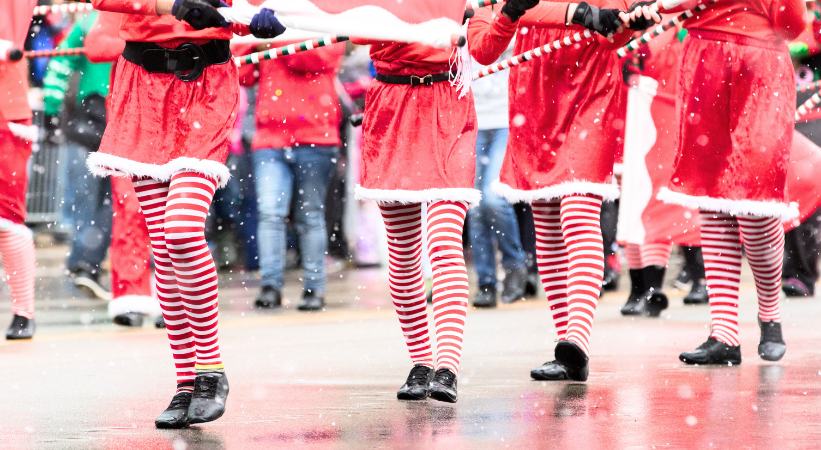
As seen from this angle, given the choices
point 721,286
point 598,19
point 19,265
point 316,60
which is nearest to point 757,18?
point 598,19

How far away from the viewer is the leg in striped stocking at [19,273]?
9.23 metres

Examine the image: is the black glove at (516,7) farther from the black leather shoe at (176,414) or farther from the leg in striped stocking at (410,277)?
the black leather shoe at (176,414)

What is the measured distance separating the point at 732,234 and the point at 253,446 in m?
3.26

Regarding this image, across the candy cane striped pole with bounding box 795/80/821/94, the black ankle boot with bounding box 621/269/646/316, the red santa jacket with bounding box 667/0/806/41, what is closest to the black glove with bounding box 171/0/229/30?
the red santa jacket with bounding box 667/0/806/41

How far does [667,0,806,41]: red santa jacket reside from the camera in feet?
24.4

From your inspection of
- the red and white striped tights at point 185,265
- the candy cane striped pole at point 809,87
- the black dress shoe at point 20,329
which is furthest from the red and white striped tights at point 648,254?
the red and white striped tights at point 185,265

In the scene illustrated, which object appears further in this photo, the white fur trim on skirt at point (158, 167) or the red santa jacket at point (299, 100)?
the red santa jacket at point (299, 100)

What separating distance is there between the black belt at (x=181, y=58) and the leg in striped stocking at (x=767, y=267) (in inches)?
116

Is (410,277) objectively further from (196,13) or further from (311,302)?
(311,302)

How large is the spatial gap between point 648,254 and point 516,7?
4.62m

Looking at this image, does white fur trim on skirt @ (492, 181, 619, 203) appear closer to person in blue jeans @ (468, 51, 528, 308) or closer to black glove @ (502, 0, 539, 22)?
black glove @ (502, 0, 539, 22)

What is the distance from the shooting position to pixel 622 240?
1080cm

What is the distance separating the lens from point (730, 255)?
7.86m

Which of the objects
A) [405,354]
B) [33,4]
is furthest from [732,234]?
[33,4]
